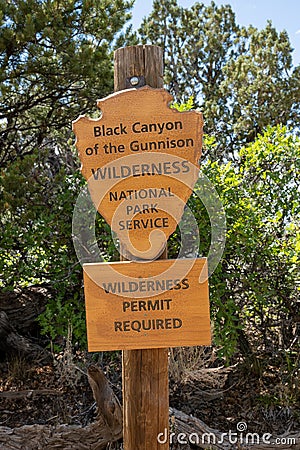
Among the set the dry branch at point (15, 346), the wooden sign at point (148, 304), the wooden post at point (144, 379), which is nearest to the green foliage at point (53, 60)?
the dry branch at point (15, 346)

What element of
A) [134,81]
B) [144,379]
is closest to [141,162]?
[134,81]

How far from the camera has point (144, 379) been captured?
2180 millimetres

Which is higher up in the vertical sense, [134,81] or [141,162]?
[134,81]

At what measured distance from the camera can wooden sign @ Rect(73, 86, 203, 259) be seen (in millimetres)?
2100

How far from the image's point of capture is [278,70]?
8141 millimetres

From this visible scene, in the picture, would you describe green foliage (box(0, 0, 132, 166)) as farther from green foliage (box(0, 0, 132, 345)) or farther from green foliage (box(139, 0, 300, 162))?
green foliage (box(139, 0, 300, 162))

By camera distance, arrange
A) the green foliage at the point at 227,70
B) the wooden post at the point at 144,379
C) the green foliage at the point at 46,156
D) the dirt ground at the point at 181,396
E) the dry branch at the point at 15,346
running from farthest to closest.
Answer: the green foliage at the point at 227,70 → the dry branch at the point at 15,346 → the green foliage at the point at 46,156 → the dirt ground at the point at 181,396 → the wooden post at the point at 144,379

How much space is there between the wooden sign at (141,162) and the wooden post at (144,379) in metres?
0.12

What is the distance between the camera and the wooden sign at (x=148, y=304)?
2072mm

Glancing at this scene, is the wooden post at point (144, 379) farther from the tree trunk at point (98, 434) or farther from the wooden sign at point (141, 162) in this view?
the tree trunk at point (98, 434)

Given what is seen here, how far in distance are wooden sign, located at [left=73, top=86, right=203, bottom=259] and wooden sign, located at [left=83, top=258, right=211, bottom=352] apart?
118mm

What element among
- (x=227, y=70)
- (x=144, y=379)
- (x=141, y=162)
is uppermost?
(x=227, y=70)

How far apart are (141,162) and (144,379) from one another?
90cm

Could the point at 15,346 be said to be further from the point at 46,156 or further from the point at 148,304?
the point at 148,304
